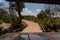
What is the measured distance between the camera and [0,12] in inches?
1362

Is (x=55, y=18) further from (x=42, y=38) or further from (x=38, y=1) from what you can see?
(x=42, y=38)

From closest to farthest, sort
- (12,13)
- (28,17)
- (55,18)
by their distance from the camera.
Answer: (55,18)
(12,13)
(28,17)

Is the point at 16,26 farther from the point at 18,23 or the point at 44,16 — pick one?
the point at 44,16

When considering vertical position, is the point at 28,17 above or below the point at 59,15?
below

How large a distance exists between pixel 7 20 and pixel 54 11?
889cm

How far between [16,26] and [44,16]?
7714mm

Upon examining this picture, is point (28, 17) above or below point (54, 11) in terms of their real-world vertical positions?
below

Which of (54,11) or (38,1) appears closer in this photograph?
(38,1)

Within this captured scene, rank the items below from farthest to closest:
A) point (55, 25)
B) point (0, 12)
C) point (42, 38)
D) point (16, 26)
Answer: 1. point (0, 12)
2. point (16, 26)
3. point (55, 25)
4. point (42, 38)

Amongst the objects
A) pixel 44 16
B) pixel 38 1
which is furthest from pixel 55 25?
pixel 38 1

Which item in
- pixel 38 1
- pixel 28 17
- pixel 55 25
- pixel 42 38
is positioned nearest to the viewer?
pixel 42 38

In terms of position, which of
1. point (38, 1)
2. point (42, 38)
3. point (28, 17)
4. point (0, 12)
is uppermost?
point (42, 38)

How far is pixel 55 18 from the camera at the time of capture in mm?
29484

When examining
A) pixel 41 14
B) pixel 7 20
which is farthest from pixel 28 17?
pixel 7 20
